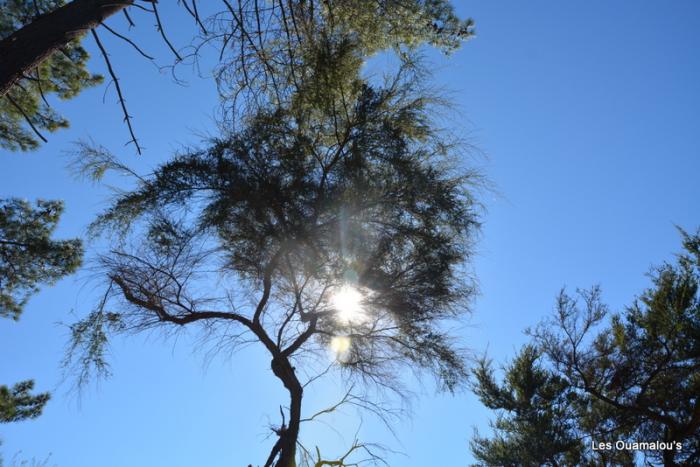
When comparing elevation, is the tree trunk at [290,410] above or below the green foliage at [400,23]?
below

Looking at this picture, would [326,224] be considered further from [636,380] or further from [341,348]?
[636,380]

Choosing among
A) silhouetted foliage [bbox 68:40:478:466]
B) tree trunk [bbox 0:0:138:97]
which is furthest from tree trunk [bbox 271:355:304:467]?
tree trunk [bbox 0:0:138:97]

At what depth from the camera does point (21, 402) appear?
620 cm

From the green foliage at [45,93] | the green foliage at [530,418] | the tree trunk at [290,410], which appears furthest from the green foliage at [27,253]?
the green foliage at [530,418]

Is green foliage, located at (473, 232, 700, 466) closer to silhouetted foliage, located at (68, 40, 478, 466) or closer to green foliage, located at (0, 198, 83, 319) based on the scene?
silhouetted foliage, located at (68, 40, 478, 466)

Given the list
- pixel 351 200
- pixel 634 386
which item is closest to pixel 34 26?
pixel 351 200

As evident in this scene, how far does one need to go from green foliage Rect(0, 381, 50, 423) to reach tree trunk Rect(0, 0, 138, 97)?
5644mm

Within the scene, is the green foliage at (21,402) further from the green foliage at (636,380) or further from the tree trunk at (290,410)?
the green foliage at (636,380)

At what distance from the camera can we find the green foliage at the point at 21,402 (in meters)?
5.75

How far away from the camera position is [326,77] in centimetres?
409

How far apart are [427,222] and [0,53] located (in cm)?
374

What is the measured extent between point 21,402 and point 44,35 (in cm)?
630

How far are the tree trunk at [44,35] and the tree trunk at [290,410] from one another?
Answer: 3.32 m

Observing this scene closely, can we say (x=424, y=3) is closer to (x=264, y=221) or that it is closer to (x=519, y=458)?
(x=264, y=221)
